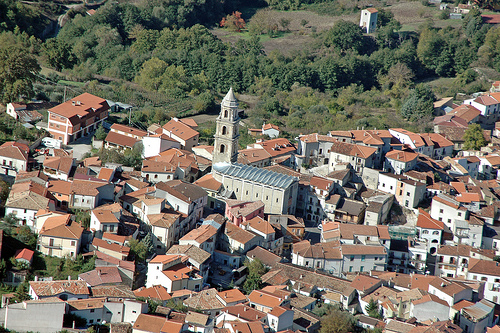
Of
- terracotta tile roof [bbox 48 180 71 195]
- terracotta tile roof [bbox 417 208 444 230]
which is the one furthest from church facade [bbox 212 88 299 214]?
terracotta tile roof [bbox 48 180 71 195]

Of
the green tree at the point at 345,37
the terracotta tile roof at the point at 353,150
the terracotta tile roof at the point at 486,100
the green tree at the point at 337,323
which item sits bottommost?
the green tree at the point at 337,323

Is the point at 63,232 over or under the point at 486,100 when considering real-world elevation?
under

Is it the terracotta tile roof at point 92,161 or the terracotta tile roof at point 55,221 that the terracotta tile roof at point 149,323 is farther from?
the terracotta tile roof at point 92,161

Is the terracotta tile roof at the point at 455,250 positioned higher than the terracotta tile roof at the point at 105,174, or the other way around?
the terracotta tile roof at the point at 105,174

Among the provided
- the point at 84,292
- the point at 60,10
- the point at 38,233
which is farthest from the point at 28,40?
the point at 84,292

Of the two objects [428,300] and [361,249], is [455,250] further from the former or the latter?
[428,300]

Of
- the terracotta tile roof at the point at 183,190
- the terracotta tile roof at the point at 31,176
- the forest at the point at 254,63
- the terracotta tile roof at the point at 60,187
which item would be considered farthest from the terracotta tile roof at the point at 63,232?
the forest at the point at 254,63

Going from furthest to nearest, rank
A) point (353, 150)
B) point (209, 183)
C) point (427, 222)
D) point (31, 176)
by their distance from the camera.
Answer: point (353, 150) → point (209, 183) → point (427, 222) → point (31, 176)

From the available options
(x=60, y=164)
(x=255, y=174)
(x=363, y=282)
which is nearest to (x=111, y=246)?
(x=60, y=164)
